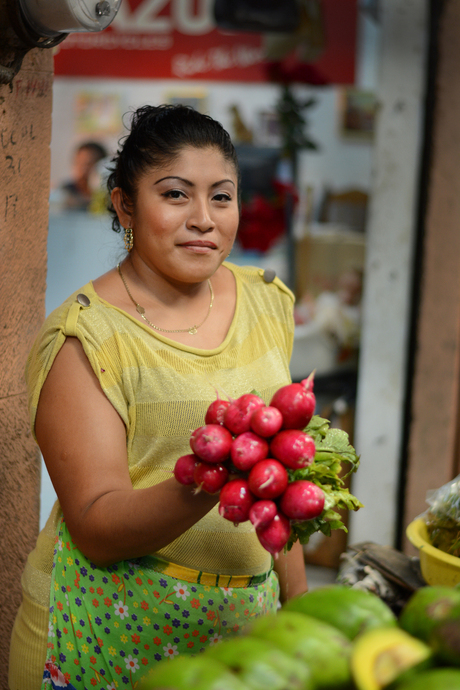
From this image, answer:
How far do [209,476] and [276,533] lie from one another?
14 cm

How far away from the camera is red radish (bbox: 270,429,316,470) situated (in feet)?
3.55

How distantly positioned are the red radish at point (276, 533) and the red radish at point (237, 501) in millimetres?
40

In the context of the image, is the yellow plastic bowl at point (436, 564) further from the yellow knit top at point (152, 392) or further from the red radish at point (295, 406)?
the red radish at point (295, 406)

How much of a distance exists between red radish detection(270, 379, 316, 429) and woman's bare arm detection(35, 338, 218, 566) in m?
0.25

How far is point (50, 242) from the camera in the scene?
124 inches

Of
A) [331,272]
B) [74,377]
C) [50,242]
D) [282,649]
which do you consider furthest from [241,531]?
[331,272]

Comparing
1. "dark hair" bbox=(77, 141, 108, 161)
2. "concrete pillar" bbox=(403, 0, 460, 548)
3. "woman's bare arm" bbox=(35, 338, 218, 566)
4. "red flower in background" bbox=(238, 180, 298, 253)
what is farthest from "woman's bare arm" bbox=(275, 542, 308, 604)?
"dark hair" bbox=(77, 141, 108, 161)

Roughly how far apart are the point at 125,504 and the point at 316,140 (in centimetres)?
288

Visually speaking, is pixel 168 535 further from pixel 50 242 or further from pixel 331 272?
pixel 331 272

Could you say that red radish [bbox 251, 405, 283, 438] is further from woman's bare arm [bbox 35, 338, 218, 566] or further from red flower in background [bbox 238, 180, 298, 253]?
red flower in background [bbox 238, 180, 298, 253]

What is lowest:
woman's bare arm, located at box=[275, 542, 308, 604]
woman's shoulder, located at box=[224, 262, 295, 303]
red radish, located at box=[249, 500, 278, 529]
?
woman's bare arm, located at box=[275, 542, 308, 604]

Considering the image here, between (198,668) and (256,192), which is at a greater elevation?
(256,192)

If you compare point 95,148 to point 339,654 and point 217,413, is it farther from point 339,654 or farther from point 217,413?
point 339,654

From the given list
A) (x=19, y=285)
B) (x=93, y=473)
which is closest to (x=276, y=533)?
(x=93, y=473)
